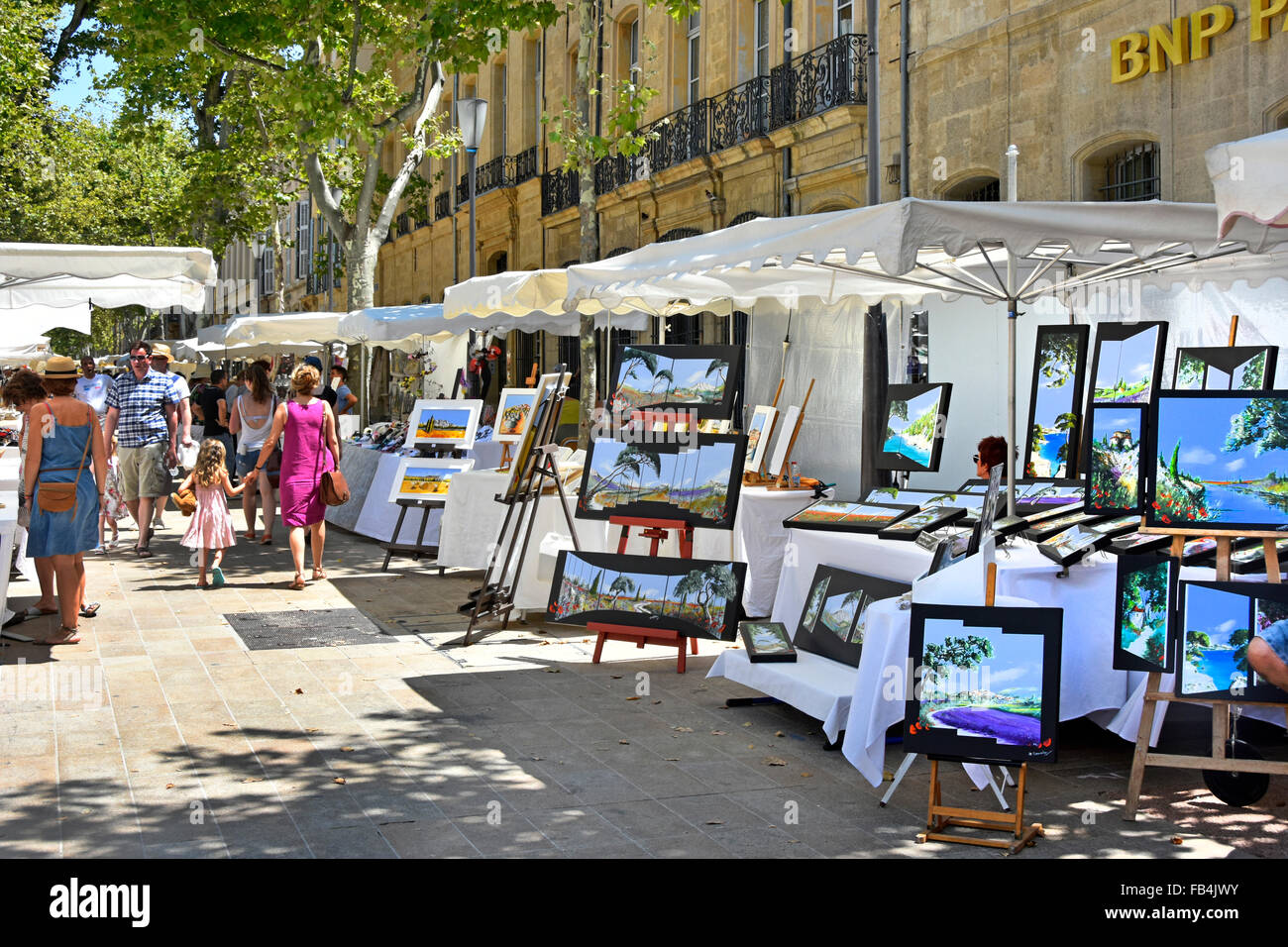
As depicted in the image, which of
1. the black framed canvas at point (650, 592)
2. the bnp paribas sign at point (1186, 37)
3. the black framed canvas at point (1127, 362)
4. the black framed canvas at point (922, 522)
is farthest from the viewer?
the bnp paribas sign at point (1186, 37)

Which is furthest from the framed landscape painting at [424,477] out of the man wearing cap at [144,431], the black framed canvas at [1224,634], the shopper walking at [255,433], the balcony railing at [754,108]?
the black framed canvas at [1224,634]

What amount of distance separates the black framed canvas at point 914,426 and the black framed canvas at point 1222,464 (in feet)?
10.2

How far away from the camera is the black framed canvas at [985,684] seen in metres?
4.83

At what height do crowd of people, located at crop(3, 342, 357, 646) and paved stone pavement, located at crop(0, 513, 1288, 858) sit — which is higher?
crowd of people, located at crop(3, 342, 357, 646)

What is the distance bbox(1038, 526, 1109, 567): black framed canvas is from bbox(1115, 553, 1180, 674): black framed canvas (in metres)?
0.58

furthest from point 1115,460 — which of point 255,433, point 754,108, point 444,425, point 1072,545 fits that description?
point 754,108

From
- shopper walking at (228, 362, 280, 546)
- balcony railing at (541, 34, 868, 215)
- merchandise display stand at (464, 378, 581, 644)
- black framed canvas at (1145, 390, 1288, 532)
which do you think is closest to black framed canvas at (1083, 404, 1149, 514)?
black framed canvas at (1145, 390, 1288, 532)

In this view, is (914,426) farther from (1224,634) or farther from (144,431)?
(144,431)

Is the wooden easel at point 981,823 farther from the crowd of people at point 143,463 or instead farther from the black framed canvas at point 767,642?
the crowd of people at point 143,463

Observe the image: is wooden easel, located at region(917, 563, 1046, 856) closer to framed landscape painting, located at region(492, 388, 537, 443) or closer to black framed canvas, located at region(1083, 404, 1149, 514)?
black framed canvas, located at region(1083, 404, 1149, 514)

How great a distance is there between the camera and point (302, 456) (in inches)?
404

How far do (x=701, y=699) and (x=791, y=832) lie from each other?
6.81ft

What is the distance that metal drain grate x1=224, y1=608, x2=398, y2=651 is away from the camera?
8305mm
